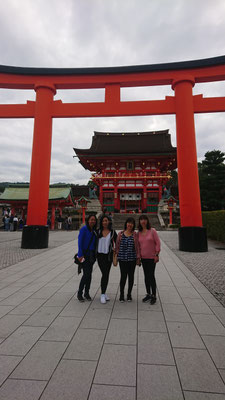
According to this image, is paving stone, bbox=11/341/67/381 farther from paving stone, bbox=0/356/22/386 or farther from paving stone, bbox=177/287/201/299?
paving stone, bbox=177/287/201/299

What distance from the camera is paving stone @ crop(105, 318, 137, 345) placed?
2.34 metres

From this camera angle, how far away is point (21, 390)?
1636 mm

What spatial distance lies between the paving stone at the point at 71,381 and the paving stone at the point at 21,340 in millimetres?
517

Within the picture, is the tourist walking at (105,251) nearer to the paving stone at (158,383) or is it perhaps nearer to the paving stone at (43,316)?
the paving stone at (43,316)

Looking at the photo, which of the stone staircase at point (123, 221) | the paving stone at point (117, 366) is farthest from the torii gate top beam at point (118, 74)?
the stone staircase at point (123, 221)

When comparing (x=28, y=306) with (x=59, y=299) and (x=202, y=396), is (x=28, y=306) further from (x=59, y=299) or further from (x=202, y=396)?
(x=202, y=396)

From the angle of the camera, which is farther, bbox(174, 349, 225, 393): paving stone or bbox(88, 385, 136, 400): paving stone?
bbox(174, 349, 225, 393): paving stone

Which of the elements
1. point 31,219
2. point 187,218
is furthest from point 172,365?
point 31,219

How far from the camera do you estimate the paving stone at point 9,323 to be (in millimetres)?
2512

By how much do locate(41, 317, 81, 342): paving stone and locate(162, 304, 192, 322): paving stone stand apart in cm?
125

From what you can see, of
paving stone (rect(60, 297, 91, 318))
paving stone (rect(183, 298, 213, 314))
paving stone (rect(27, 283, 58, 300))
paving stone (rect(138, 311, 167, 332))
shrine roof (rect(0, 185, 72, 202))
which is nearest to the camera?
paving stone (rect(138, 311, 167, 332))

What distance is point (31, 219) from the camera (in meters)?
8.39

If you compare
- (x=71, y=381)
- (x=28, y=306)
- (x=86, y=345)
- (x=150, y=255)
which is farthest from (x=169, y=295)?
(x=71, y=381)

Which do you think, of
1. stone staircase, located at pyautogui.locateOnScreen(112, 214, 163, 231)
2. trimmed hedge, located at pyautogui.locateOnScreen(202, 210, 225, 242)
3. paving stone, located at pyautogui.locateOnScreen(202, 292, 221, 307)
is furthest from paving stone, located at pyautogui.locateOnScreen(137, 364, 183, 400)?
stone staircase, located at pyautogui.locateOnScreen(112, 214, 163, 231)
